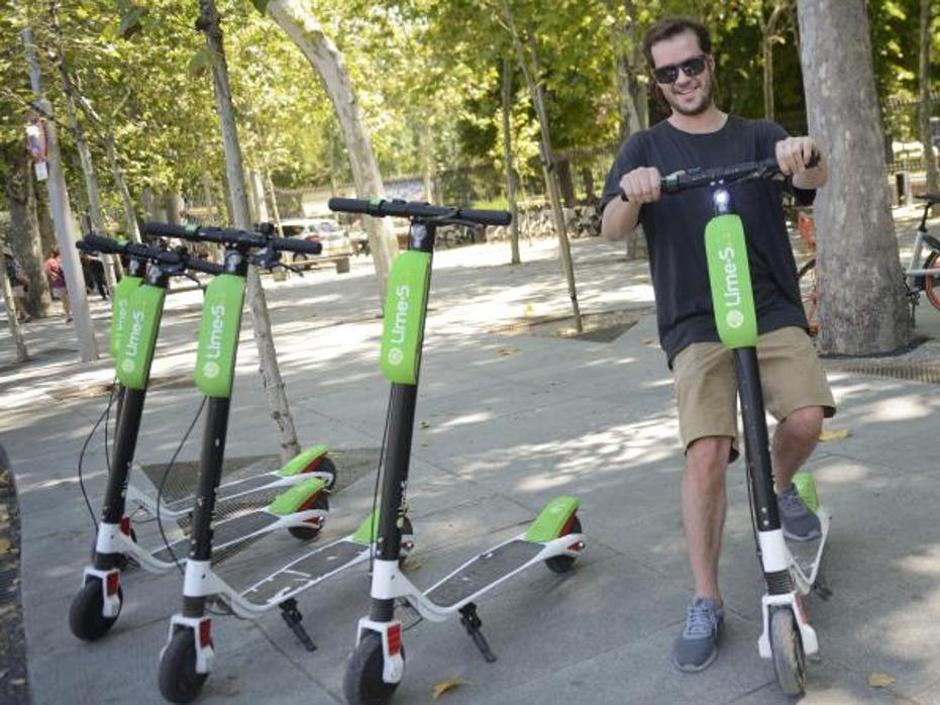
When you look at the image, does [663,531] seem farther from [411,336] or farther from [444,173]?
[444,173]

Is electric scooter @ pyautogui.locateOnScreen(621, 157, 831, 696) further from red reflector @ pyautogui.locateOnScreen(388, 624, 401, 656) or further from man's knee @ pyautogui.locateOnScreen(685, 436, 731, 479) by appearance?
red reflector @ pyautogui.locateOnScreen(388, 624, 401, 656)

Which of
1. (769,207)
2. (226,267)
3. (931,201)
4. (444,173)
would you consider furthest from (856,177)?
(444,173)

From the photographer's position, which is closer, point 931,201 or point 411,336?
point 411,336

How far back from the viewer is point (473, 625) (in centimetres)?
372

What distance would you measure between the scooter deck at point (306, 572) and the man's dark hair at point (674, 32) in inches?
79.4

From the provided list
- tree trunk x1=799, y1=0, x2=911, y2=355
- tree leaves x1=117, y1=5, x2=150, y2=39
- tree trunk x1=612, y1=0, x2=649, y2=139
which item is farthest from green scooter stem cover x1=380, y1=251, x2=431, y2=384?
tree trunk x1=612, y1=0, x2=649, y2=139

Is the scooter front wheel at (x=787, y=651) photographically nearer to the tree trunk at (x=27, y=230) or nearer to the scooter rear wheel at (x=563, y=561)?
the scooter rear wheel at (x=563, y=561)

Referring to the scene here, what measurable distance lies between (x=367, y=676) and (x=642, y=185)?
5.28 ft

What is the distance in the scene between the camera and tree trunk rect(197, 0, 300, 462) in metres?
5.96

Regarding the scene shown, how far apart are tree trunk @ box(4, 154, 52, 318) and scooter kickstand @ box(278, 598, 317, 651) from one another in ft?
81.2

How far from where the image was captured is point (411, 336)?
134 inches

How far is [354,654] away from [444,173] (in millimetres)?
40564

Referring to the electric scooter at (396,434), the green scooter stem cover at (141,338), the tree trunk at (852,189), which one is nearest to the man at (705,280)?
the electric scooter at (396,434)

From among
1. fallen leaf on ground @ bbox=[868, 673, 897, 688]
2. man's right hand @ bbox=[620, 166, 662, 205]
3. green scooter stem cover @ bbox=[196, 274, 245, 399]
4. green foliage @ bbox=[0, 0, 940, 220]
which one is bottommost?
fallen leaf on ground @ bbox=[868, 673, 897, 688]
